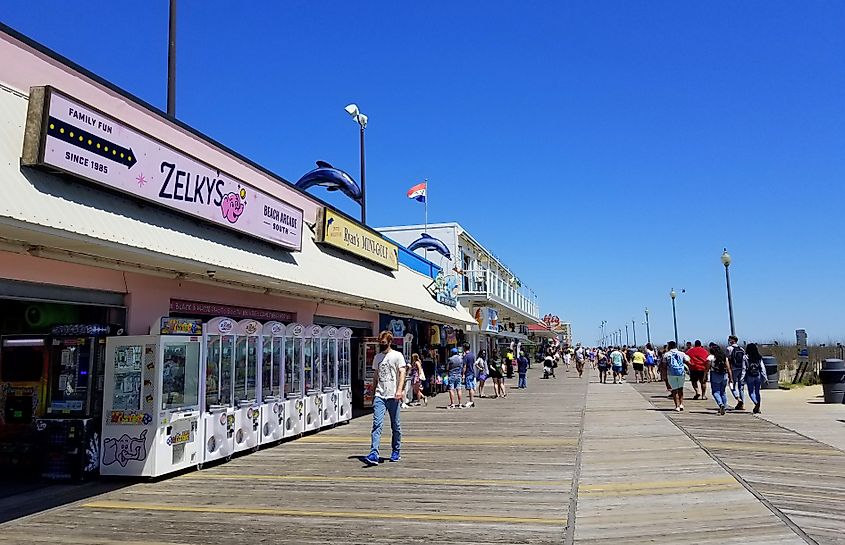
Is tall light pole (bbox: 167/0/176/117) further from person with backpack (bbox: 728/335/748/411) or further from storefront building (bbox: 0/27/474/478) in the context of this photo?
person with backpack (bbox: 728/335/748/411)

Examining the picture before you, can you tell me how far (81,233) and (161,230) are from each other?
5.72ft

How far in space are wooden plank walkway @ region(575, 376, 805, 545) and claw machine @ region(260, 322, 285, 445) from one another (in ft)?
16.9

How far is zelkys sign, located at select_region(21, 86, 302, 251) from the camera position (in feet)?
21.5

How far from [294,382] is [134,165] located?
547cm

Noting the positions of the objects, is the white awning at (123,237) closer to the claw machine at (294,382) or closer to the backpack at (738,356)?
the claw machine at (294,382)

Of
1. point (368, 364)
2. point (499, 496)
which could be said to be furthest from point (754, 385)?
point (499, 496)

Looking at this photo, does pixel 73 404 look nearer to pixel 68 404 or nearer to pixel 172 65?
pixel 68 404

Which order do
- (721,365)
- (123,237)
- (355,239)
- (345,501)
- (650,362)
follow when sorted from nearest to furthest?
1. (345,501)
2. (123,237)
3. (721,365)
4. (355,239)
5. (650,362)

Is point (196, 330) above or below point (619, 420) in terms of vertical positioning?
above

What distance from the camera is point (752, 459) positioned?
890 cm

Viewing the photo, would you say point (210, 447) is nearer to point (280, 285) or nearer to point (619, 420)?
point (280, 285)

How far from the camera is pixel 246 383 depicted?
1030cm

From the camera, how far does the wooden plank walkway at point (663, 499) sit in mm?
5477

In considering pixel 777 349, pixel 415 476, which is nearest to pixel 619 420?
pixel 415 476
